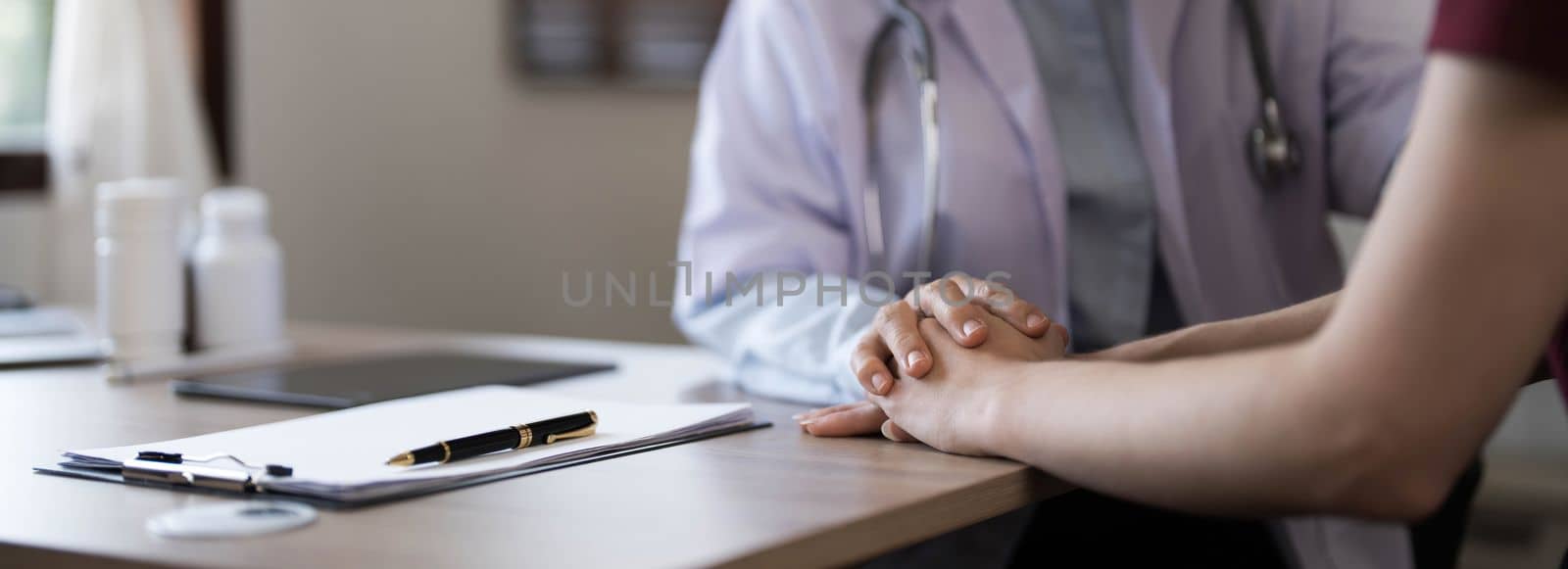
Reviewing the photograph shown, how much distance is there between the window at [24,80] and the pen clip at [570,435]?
2460 millimetres

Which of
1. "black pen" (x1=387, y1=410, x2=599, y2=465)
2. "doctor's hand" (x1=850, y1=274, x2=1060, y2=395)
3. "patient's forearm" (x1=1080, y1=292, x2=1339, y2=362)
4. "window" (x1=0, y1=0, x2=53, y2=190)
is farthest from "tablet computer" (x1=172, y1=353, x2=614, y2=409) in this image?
"window" (x1=0, y1=0, x2=53, y2=190)

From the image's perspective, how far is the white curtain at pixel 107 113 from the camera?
2.87 m

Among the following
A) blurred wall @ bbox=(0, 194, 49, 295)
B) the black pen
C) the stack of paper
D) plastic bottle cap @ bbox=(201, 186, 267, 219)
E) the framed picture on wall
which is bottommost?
blurred wall @ bbox=(0, 194, 49, 295)

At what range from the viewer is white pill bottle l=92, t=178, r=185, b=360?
135 cm

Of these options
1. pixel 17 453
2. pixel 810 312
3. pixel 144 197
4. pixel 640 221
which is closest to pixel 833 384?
pixel 810 312

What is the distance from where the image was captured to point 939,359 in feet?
3.11

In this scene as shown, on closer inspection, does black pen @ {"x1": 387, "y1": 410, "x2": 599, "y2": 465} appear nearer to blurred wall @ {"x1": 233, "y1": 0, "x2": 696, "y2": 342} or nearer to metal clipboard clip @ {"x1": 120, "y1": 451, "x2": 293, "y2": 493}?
metal clipboard clip @ {"x1": 120, "y1": 451, "x2": 293, "y2": 493}

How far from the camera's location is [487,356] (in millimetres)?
1451

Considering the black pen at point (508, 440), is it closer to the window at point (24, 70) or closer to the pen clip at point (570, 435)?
the pen clip at point (570, 435)

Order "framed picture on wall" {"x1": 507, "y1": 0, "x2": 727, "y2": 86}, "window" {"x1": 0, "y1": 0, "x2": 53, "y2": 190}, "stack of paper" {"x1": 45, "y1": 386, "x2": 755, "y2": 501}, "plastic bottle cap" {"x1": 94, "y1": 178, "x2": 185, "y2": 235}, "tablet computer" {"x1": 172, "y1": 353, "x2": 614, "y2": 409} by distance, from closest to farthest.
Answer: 1. "stack of paper" {"x1": 45, "y1": 386, "x2": 755, "y2": 501}
2. "tablet computer" {"x1": 172, "y1": 353, "x2": 614, "y2": 409}
3. "plastic bottle cap" {"x1": 94, "y1": 178, "x2": 185, "y2": 235}
4. "window" {"x1": 0, "y1": 0, "x2": 53, "y2": 190}
5. "framed picture on wall" {"x1": 507, "y1": 0, "x2": 727, "y2": 86}

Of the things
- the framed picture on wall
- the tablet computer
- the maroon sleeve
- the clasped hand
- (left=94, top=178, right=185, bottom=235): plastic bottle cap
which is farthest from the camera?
the framed picture on wall

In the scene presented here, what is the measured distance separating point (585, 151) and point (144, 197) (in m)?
1.89

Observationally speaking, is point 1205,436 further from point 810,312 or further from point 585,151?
point 585,151

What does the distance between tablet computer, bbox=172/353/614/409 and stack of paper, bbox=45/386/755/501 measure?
81 mm
